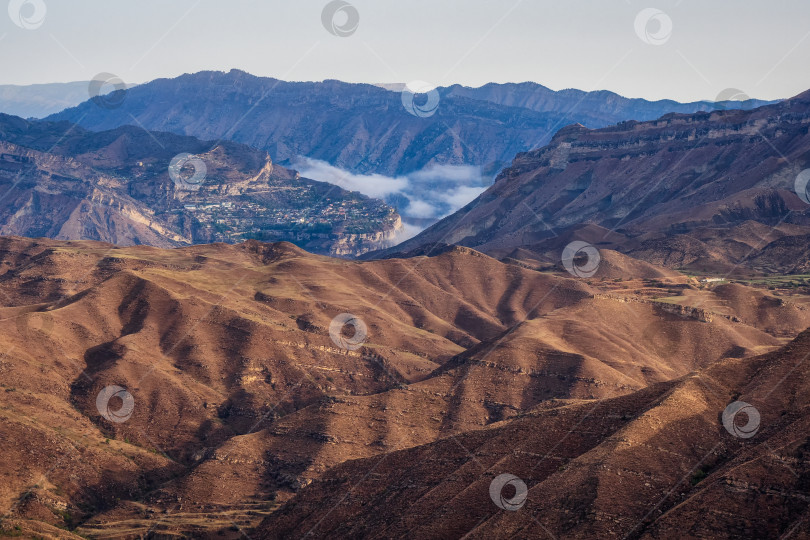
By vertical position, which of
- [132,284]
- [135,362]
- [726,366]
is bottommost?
[726,366]

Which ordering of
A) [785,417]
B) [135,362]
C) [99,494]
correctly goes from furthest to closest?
[135,362] < [99,494] < [785,417]

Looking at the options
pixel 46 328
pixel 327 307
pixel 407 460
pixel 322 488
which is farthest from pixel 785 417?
pixel 327 307

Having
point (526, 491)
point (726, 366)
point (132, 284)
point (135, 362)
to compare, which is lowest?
point (526, 491)

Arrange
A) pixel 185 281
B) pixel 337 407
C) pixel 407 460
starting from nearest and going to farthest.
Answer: pixel 407 460 → pixel 337 407 → pixel 185 281

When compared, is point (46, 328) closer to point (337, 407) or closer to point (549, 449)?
point (337, 407)

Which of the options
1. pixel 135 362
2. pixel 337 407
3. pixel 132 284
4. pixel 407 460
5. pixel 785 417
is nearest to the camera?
pixel 785 417

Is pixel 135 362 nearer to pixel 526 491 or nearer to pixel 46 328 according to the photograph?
pixel 46 328

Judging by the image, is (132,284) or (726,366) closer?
(726,366)

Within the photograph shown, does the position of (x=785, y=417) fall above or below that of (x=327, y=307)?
below

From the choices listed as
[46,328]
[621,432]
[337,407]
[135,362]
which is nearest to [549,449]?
[621,432]
